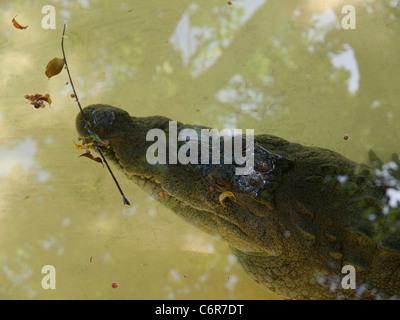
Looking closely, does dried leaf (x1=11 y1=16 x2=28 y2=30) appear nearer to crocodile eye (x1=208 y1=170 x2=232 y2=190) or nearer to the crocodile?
the crocodile

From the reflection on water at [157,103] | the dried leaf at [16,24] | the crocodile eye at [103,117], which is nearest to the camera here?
the crocodile eye at [103,117]

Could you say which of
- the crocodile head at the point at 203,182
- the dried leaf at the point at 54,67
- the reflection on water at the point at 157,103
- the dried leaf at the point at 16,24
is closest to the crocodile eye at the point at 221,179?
the crocodile head at the point at 203,182

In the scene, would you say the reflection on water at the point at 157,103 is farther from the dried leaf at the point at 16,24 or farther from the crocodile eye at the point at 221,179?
the crocodile eye at the point at 221,179

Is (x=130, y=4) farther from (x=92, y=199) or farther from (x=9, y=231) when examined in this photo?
(x=9, y=231)

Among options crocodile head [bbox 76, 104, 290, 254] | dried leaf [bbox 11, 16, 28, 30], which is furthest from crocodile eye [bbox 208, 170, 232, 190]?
dried leaf [bbox 11, 16, 28, 30]

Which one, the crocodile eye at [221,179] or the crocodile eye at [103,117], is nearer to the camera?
the crocodile eye at [221,179]

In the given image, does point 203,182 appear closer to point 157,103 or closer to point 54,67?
point 157,103

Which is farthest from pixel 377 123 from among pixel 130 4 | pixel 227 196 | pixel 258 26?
pixel 130 4
